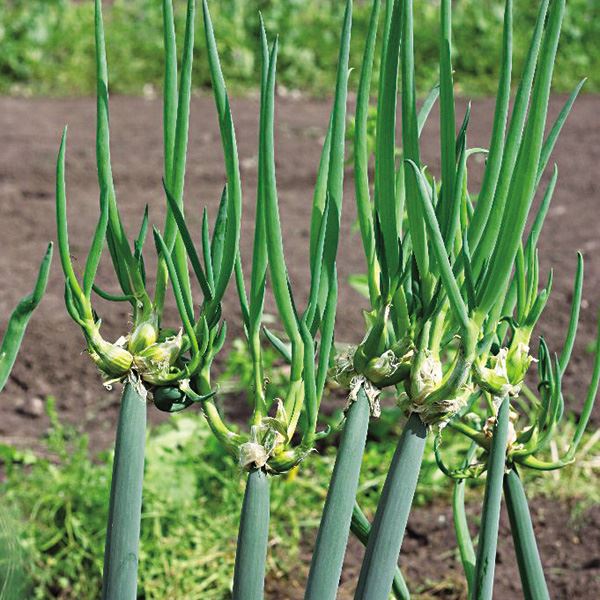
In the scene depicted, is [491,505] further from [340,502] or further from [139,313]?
[139,313]

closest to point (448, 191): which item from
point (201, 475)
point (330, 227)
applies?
point (330, 227)

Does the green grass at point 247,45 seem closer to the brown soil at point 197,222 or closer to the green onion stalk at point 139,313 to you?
the brown soil at point 197,222

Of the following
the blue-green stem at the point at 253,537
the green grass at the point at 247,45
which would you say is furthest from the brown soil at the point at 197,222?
the blue-green stem at the point at 253,537

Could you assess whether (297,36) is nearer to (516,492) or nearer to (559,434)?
(559,434)

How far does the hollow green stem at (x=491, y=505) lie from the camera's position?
2.80ft

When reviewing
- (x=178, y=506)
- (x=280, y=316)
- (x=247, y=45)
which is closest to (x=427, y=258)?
(x=280, y=316)

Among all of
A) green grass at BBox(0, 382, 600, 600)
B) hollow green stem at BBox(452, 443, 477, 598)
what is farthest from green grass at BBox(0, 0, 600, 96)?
hollow green stem at BBox(452, 443, 477, 598)

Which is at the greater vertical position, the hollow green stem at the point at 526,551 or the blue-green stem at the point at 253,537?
the blue-green stem at the point at 253,537

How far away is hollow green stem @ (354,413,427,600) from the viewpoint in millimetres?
801

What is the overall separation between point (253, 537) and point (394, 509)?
106 mm

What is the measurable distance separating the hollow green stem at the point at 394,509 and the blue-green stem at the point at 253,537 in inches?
3.2

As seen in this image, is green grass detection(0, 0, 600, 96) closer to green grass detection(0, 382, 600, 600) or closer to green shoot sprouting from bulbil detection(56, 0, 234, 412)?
green grass detection(0, 382, 600, 600)

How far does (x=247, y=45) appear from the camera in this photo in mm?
6766

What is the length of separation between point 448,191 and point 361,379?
15 cm
